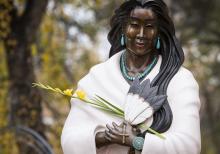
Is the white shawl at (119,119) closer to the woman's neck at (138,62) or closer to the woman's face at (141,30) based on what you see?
the woman's neck at (138,62)

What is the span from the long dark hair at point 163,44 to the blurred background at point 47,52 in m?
2.71

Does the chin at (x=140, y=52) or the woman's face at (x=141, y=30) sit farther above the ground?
the woman's face at (x=141, y=30)

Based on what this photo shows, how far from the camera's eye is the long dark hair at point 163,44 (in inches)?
186

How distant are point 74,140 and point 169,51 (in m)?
1.00

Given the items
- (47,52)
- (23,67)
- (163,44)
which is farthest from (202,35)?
(163,44)

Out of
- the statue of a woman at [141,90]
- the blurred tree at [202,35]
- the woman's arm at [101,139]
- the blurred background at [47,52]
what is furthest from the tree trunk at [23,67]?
the blurred tree at [202,35]

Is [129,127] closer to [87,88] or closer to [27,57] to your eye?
[87,88]

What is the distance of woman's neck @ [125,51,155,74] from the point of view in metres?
5.00

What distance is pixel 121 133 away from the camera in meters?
4.62

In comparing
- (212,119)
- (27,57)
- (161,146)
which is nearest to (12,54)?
(27,57)

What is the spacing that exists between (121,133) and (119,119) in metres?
0.19

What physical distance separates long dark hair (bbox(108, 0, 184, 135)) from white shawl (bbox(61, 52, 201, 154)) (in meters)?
0.05

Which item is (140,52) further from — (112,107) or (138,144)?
(138,144)

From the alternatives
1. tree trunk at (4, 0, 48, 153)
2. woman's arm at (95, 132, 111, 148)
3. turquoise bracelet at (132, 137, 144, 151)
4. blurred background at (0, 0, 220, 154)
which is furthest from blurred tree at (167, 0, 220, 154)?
turquoise bracelet at (132, 137, 144, 151)
